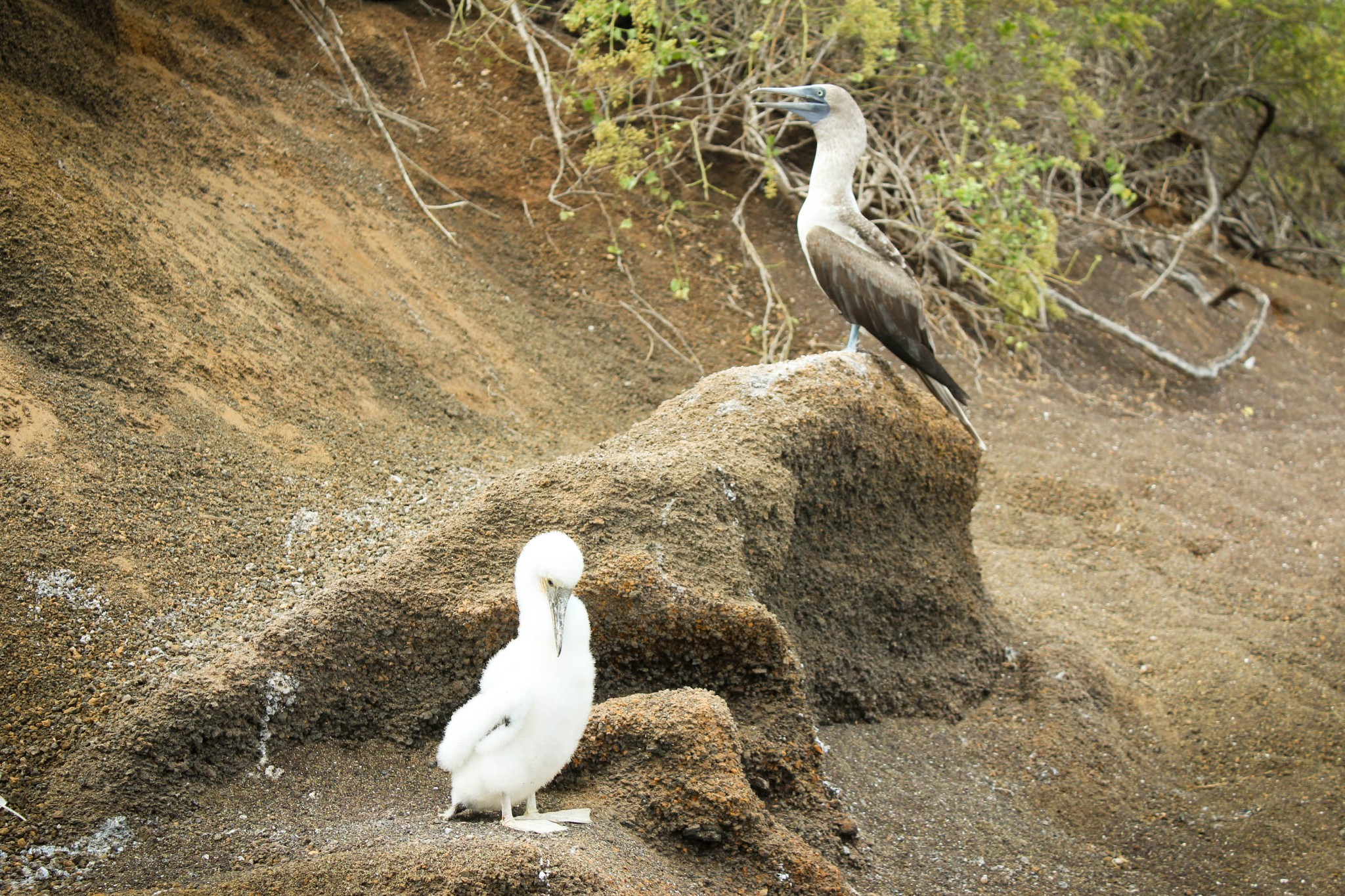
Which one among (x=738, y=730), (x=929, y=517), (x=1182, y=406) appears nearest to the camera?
(x=738, y=730)

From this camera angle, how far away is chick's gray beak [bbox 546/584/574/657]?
9.02 ft

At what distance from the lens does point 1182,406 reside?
33.6ft

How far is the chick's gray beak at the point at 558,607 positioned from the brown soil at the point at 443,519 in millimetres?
488

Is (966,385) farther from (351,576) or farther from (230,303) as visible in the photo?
(351,576)

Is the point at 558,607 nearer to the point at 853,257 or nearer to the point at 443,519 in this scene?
the point at 443,519

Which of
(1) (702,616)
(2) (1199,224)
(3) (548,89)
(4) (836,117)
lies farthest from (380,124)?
(2) (1199,224)

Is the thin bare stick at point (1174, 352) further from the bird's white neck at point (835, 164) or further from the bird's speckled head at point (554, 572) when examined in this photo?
the bird's speckled head at point (554, 572)

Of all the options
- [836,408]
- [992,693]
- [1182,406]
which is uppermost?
[836,408]

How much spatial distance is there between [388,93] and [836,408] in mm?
5952

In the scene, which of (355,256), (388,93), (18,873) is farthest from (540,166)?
(18,873)

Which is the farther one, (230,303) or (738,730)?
(230,303)

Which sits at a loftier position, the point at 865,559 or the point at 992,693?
the point at 865,559

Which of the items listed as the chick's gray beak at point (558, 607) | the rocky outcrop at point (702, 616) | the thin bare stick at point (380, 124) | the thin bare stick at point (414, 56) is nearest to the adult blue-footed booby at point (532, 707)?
the chick's gray beak at point (558, 607)

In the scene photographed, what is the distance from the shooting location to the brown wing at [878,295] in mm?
4785
